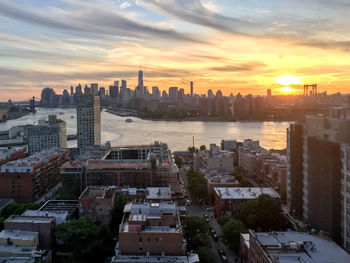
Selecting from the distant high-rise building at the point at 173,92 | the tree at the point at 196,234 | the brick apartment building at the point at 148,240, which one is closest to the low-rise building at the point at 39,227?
the brick apartment building at the point at 148,240

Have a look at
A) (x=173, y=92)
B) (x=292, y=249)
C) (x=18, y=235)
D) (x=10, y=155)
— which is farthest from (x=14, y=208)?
(x=173, y=92)

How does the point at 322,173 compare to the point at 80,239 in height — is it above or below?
above

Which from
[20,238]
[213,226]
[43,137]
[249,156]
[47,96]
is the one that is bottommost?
[213,226]

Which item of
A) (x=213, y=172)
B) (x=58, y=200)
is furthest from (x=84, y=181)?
(x=213, y=172)

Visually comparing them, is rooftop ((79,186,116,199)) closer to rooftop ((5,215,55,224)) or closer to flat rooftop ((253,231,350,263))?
rooftop ((5,215,55,224))

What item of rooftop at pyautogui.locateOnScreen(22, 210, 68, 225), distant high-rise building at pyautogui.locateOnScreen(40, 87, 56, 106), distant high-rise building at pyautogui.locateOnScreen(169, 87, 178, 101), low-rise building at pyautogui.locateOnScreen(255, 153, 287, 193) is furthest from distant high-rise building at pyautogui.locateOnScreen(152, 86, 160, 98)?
rooftop at pyautogui.locateOnScreen(22, 210, 68, 225)

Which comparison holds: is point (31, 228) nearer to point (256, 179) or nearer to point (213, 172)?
point (213, 172)

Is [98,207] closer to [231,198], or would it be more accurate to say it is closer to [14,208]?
[14,208]
